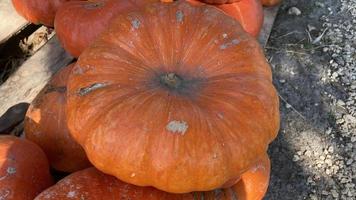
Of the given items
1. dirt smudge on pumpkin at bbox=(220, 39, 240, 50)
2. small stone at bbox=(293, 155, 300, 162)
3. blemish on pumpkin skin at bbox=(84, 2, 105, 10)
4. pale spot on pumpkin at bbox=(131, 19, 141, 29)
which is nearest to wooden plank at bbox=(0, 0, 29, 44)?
blemish on pumpkin skin at bbox=(84, 2, 105, 10)

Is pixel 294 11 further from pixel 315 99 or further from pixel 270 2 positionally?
pixel 315 99

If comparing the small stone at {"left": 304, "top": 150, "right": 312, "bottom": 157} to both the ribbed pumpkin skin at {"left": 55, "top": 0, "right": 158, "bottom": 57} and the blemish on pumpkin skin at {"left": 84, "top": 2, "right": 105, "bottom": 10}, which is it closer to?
the ribbed pumpkin skin at {"left": 55, "top": 0, "right": 158, "bottom": 57}

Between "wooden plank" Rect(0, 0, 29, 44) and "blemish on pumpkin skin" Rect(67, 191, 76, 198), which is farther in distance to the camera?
"wooden plank" Rect(0, 0, 29, 44)

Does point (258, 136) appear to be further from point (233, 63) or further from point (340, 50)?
point (340, 50)

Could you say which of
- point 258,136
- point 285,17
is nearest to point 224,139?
point 258,136

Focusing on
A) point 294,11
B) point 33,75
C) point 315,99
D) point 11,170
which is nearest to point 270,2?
point 294,11

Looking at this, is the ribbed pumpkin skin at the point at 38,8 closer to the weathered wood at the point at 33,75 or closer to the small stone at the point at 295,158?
the weathered wood at the point at 33,75
